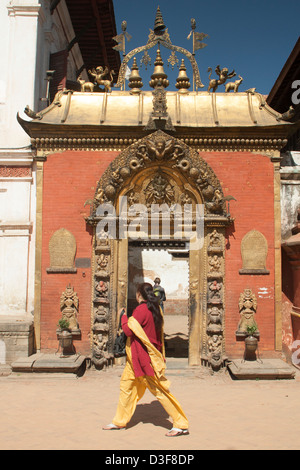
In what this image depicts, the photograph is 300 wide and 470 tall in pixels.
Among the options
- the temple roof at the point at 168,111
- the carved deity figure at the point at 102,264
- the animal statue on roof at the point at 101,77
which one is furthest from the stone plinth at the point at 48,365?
the animal statue on roof at the point at 101,77

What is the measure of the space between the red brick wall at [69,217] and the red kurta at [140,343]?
3.86 metres

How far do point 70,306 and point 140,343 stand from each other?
12.9 feet

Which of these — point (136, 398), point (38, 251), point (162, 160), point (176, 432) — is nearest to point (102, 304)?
point (38, 251)

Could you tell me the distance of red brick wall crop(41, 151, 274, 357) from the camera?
9.48 metres

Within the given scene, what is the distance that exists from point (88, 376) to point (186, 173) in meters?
4.67

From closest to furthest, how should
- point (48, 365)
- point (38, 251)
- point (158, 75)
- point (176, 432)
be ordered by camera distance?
point (176, 432), point (48, 365), point (38, 251), point (158, 75)

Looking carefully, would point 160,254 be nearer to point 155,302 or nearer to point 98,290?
point 98,290

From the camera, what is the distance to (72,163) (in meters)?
9.83

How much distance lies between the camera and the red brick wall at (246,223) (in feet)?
31.0

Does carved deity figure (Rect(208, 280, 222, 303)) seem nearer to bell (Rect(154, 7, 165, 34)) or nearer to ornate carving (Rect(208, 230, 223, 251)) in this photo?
ornate carving (Rect(208, 230, 223, 251))

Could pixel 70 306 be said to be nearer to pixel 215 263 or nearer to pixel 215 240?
pixel 215 263

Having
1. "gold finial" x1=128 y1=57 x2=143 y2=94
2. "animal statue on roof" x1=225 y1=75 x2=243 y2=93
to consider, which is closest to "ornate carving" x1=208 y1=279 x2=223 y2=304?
"animal statue on roof" x1=225 y1=75 x2=243 y2=93

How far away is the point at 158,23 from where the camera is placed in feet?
37.5
